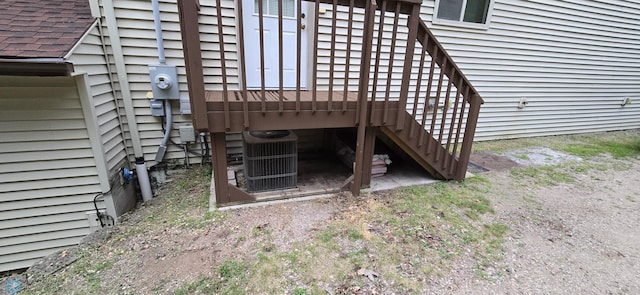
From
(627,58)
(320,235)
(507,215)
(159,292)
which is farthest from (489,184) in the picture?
(627,58)

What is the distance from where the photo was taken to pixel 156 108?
316 centimetres

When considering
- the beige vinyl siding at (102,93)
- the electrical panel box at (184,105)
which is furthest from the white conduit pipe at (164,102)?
the beige vinyl siding at (102,93)

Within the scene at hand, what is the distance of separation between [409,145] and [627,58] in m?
6.38

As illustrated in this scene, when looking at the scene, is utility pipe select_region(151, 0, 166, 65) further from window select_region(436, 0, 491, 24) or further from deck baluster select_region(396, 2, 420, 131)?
window select_region(436, 0, 491, 24)

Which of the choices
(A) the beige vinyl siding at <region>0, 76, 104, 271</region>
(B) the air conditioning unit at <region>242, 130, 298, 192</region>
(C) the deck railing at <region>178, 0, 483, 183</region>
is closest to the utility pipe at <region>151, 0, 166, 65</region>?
(C) the deck railing at <region>178, 0, 483, 183</region>

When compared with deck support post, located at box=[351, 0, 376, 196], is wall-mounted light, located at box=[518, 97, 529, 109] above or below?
below

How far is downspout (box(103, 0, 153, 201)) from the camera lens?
9.12 feet

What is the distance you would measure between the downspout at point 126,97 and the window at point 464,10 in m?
4.07

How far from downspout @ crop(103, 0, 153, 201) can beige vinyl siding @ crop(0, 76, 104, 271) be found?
55 centimetres

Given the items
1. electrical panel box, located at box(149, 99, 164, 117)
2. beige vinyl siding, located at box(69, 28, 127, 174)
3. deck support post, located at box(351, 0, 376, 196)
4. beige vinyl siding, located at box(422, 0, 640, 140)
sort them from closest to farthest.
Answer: deck support post, located at box(351, 0, 376, 196), beige vinyl siding, located at box(69, 28, 127, 174), electrical panel box, located at box(149, 99, 164, 117), beige vinyl siding, located at box(422, 0, 640, 140)

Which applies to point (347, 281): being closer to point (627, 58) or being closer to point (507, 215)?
point (507, 215)

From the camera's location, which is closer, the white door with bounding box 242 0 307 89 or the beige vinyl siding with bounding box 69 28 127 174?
the beige vinyl siding with bounding box 69 28 127 174

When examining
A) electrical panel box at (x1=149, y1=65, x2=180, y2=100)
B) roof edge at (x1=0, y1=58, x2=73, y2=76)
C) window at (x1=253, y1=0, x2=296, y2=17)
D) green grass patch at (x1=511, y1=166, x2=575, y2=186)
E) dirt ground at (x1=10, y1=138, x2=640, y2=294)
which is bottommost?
green grass patch at (x1=511, y1=166, x2=575, y2=186)

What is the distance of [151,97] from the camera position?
10.3 ft
